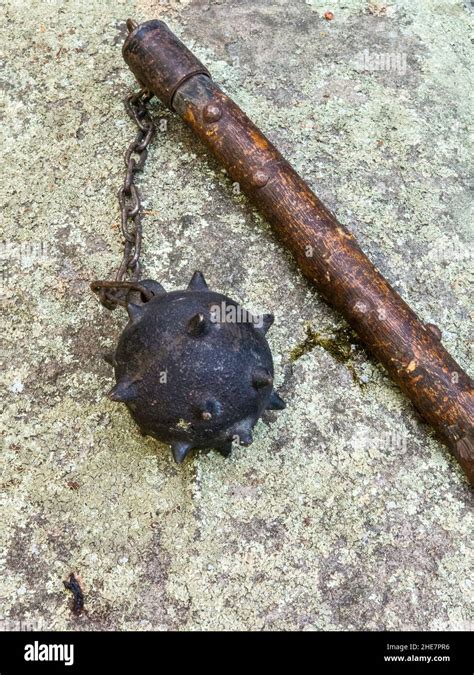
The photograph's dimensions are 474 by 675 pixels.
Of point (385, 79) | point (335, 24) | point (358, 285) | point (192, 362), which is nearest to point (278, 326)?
point (358, 285)

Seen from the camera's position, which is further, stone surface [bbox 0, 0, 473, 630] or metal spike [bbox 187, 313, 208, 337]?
stone surface [bbox 0, 0, 473, 630]

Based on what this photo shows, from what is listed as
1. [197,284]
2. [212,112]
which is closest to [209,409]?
[197,284]

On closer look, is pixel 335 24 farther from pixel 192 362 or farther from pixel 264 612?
pixel 264 612

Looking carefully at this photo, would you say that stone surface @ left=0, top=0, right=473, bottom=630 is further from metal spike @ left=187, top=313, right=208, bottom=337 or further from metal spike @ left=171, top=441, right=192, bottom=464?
metal spike @ left=187, top=313, right=208, bottom=337

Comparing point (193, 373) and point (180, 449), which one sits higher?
point (193, 373)

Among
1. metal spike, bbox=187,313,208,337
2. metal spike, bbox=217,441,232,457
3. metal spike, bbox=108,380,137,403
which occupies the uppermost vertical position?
metal spike, bbox=187,313,208,337

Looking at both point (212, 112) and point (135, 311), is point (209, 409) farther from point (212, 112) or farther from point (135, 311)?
point (212, 112)

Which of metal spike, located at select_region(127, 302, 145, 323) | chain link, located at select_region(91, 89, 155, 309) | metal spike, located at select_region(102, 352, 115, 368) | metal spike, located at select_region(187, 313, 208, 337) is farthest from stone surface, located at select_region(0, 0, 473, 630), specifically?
metal spike, located at select_region(187, 313, 208, 337)
